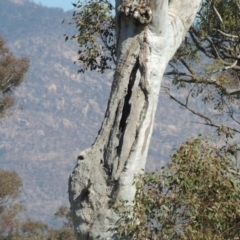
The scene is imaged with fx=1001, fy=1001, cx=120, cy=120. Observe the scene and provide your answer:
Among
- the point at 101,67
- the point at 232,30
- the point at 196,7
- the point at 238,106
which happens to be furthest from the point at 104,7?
the point at 238,106

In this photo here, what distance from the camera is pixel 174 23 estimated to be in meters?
7.93

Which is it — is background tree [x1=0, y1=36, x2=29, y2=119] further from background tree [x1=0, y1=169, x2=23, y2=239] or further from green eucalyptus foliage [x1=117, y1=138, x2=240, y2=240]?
green eucalyptus foliage [x1=117, y1=138, x2=240, y2=240]

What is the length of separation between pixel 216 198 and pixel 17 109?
26.0 metres

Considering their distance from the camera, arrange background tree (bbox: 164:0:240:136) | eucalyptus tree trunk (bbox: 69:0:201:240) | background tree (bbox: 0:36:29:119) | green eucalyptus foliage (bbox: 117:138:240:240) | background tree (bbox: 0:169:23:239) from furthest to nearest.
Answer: background tree (bbox: 0:169:23:239) < background tree (bbox: 0:36:29:119) < background tree (bbox: 164:0:240:136) < eucalyptus tree trunk (bbox: 69:0:201:240) < green eucalyptus foliage (bbox: 117:138:240:240)

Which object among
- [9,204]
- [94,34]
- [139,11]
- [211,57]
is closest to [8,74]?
[9,204]

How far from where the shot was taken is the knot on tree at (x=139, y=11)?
7391 mm

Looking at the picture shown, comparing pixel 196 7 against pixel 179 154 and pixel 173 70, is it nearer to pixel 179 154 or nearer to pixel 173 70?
pixel 179 154

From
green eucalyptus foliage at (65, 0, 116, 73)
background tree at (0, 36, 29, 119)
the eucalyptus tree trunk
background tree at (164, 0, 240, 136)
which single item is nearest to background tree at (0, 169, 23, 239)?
background tree at (0, 36, 29, 119)

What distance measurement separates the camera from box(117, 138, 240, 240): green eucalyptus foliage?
22.4 feet

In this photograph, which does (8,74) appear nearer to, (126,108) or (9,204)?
(9,204)

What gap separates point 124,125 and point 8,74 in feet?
80.6

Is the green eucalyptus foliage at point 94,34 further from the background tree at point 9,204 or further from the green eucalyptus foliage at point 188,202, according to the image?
the background tree at point 9,204

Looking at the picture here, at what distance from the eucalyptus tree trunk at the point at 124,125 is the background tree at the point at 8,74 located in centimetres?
2364

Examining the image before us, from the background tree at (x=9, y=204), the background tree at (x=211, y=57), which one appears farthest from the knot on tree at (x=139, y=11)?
the background tree at (x=9, y=204)
